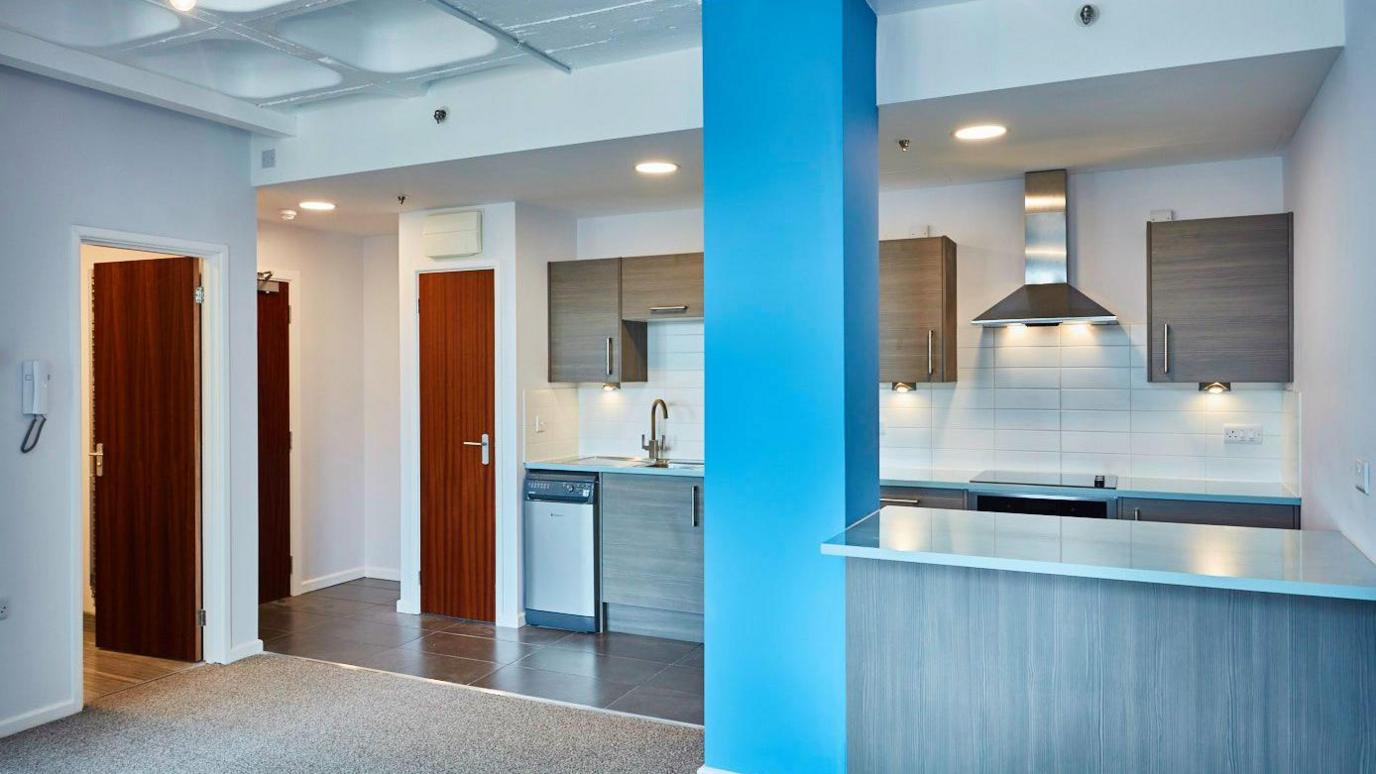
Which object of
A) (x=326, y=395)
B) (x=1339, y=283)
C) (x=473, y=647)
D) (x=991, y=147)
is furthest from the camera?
(x=326, y=395)

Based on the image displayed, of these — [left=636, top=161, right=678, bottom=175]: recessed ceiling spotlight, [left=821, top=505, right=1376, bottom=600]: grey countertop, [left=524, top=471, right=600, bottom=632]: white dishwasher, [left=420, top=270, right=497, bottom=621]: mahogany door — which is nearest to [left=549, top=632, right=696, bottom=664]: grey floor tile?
[left=524, top=471, right=600, bottom=632]: white dishwasher

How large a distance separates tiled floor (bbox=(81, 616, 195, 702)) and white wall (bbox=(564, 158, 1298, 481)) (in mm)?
3812

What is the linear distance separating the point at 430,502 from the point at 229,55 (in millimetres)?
2708

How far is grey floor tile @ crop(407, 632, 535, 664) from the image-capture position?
15.6 feet

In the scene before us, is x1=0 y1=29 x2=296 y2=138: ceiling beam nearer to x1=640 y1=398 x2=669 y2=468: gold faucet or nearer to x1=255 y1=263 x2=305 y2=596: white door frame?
x1=255 y1=263 x2=305 y2=596: white door frame

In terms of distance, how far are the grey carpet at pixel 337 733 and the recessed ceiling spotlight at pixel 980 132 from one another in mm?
2654

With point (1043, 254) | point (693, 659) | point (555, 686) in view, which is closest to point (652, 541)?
point (693, 659)

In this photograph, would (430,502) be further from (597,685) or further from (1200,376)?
(1200,376)

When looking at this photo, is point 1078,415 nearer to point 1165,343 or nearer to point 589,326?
point 1165,343

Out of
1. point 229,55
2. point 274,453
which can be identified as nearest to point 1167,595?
point 229,55

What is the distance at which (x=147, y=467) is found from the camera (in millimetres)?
4719

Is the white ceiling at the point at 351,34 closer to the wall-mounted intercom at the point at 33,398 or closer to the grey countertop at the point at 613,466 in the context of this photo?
the wall-mounted intercom at the point at 33,398

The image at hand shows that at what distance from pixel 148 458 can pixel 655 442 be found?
2679 mm

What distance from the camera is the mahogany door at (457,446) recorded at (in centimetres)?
545
